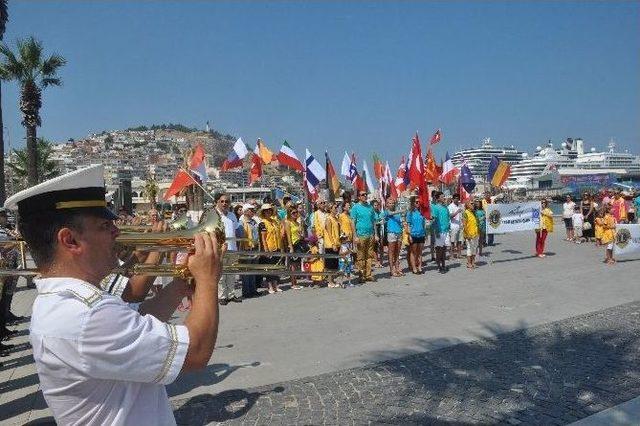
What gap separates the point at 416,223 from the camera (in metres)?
12.3

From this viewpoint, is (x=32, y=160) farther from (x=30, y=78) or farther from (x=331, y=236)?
(x=331, y=236)

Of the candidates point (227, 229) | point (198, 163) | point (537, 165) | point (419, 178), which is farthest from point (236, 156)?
point (537, 165)

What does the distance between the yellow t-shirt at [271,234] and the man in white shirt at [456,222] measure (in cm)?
554

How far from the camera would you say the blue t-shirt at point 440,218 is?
12.5 m

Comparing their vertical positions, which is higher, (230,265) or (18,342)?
(230,265)

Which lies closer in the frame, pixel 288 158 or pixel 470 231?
pixel 470 231

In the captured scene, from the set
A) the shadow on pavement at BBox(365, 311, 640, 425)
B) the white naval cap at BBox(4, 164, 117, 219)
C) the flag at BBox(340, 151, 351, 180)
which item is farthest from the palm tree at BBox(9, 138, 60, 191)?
the white naval cap at BBox(4, 164, 117, 219)

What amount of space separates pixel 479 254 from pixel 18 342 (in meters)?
11.9

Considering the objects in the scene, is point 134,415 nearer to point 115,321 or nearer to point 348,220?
point 115,321

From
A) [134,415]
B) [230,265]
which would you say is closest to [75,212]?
[134,415]

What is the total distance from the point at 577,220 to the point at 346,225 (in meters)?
11.3

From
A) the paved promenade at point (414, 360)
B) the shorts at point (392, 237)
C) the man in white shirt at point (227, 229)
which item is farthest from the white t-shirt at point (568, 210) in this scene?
the man in white shirt at point (227, 229)

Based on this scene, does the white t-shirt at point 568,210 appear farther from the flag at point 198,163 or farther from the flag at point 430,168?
the flag at point 198,163

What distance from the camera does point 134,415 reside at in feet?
5.49
